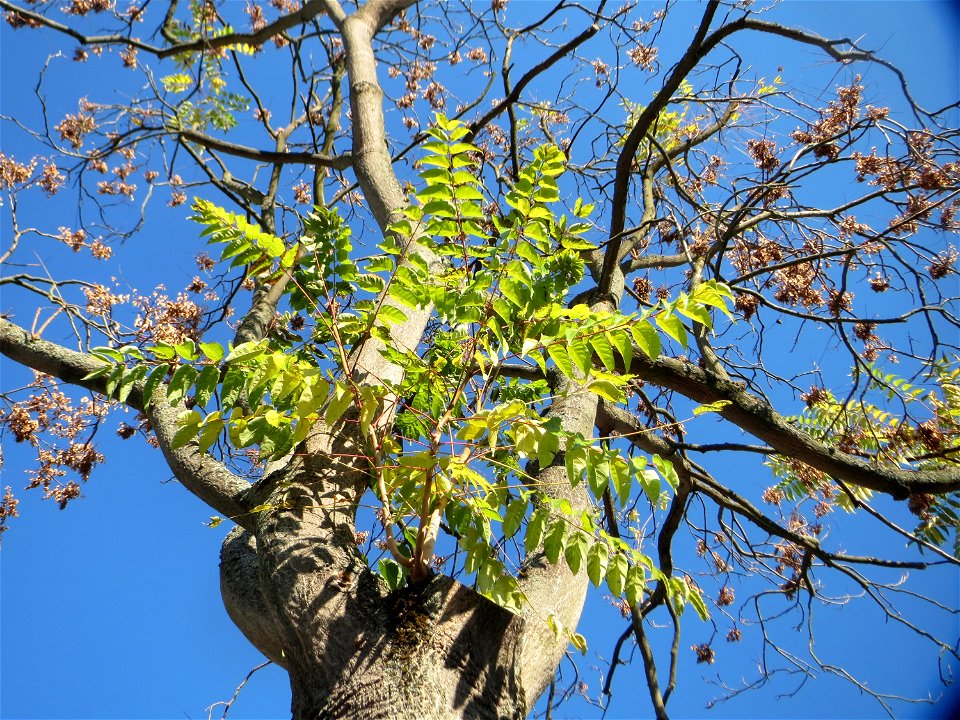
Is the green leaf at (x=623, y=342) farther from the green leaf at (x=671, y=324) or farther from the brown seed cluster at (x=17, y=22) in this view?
the brown seed cluster at (x=17, y=22)

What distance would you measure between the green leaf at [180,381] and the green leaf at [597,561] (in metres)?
1.20

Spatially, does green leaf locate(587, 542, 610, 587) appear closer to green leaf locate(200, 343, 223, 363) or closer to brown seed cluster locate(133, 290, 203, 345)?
green leaf locate(200, 343, 223, 363)

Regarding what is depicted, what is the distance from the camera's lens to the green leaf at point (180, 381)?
1606 millimetres

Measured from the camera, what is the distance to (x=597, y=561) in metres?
1.69

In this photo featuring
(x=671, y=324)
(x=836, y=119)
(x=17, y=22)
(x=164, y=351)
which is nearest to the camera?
(x=671, y=324)

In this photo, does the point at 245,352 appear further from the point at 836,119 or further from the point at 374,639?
the point at 836,119

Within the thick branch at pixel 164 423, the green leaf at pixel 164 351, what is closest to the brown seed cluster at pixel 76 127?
the thick branch at pixel 164 423

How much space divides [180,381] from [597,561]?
4.05ft

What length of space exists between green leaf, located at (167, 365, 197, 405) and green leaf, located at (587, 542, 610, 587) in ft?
3.93

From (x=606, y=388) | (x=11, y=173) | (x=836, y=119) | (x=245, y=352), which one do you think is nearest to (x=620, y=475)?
(x=606, y=388)

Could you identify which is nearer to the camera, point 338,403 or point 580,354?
point 580,354

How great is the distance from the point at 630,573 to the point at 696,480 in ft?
7.77

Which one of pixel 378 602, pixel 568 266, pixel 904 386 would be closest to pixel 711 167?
pixel 904 386

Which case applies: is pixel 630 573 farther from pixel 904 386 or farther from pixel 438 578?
pixel 904 386
